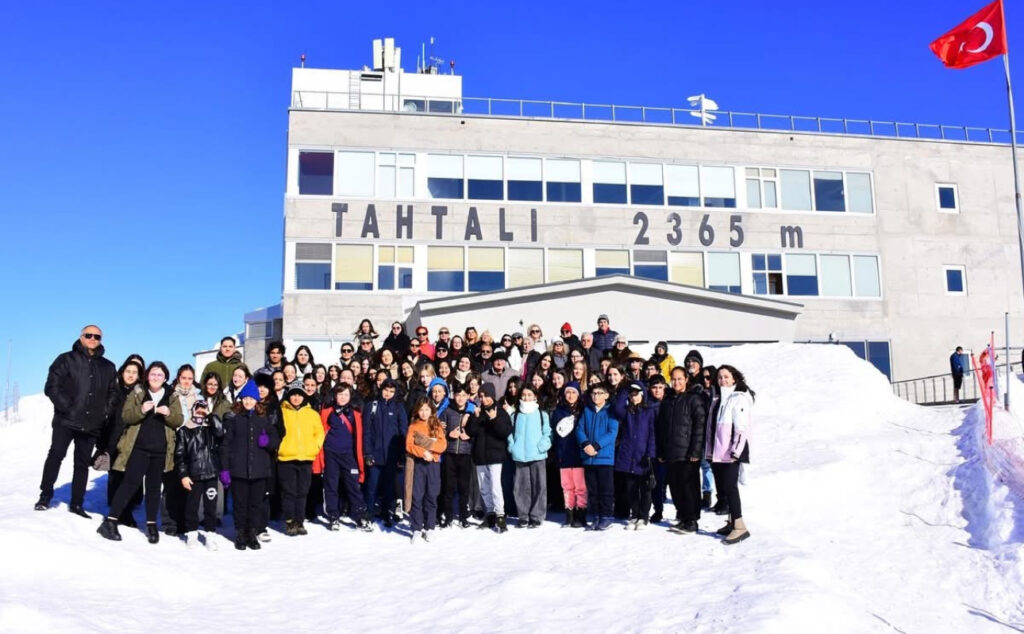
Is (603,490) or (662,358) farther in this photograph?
(662,358)

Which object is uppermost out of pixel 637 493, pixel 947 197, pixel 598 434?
pixel 947 197

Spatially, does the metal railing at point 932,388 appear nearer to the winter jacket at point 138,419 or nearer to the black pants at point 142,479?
the winter jacket at point 138,419

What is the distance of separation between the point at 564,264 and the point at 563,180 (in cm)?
264

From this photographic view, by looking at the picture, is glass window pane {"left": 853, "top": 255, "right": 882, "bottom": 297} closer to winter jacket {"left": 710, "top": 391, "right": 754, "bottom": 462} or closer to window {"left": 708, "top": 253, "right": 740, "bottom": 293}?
window {"left": 708, "top": 253, "right": 740, "bottom": 293}

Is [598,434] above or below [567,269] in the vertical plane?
below

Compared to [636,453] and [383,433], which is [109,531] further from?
[636,453]

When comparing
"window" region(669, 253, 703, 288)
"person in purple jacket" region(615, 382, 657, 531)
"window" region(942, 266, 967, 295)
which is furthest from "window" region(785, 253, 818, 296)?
"person in purple jacket" region(615, 382, 657, 531)

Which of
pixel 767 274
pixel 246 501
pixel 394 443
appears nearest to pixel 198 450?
pixel 246 501

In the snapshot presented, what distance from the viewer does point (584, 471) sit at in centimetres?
1016

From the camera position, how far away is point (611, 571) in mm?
8102

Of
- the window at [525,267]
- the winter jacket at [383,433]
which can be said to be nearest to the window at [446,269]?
the window at [525,267]

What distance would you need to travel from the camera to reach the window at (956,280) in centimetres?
2789

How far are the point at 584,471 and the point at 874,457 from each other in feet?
16.0

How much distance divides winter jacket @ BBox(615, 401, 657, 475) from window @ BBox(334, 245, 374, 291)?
15543 mm
